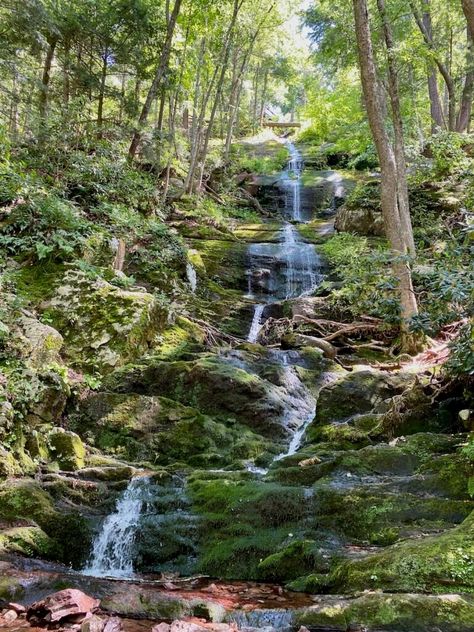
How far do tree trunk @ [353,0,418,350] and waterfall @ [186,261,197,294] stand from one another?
6.04 m

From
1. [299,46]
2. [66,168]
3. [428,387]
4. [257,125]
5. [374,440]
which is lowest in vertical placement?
[374,440]

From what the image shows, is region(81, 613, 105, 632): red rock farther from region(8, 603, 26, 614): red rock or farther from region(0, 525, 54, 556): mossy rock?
region(0, 525, 54, 556): mossy rock

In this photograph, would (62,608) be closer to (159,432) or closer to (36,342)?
(159,432)

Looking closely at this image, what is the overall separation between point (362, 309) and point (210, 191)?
13.4 metres

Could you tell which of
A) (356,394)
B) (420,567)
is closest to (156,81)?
(356,394)

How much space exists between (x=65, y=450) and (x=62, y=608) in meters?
3.32

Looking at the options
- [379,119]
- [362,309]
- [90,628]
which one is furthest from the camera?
[362,309]

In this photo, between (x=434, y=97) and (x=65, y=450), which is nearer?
(x=65, y=450)

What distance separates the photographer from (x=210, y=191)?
23.8 metres

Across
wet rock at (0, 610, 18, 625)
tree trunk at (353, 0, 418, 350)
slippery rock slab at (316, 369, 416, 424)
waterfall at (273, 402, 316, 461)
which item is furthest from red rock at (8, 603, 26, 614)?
tree trunk at (353, 0, 418, 350)

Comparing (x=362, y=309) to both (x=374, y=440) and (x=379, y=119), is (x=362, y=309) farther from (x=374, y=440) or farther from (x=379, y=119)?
(x=374, y=440)

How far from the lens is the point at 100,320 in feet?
30.3

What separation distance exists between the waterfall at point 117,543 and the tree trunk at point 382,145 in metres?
→ 6.03

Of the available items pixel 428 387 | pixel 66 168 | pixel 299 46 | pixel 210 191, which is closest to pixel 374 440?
pixel 428 387
